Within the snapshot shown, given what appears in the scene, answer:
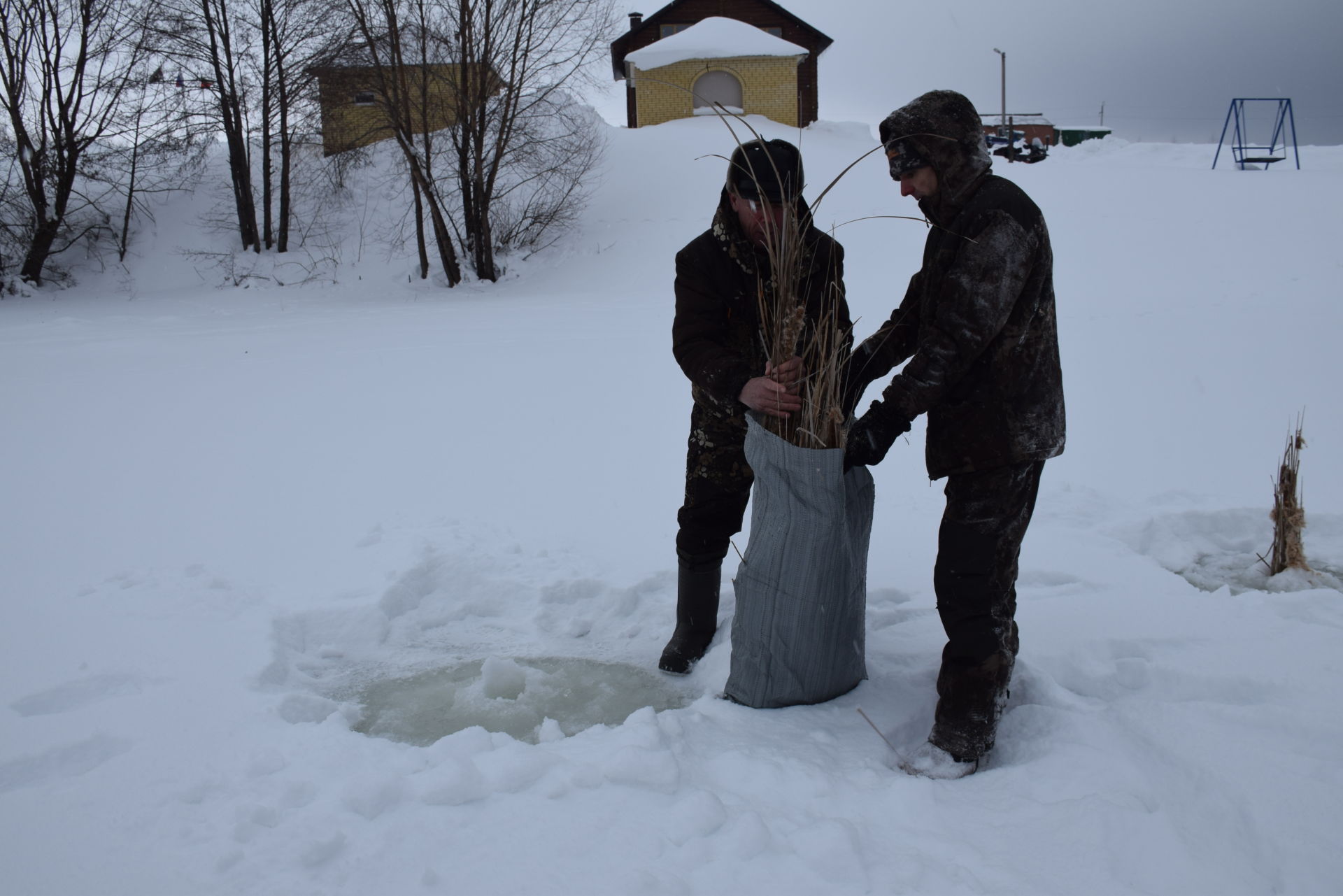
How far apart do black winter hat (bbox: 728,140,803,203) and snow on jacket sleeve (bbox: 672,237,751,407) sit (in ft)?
0.74

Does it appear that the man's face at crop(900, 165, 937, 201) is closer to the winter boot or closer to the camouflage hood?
the camouflage hood

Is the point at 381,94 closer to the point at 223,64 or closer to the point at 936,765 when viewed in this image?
the point at 223,64

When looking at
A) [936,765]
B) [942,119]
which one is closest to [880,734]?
[936,765]

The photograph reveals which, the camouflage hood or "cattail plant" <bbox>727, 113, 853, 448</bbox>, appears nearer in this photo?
the camouflage hood

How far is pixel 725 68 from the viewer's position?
2041 centimetres

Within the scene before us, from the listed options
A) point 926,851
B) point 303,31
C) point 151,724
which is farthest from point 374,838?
point 303,31

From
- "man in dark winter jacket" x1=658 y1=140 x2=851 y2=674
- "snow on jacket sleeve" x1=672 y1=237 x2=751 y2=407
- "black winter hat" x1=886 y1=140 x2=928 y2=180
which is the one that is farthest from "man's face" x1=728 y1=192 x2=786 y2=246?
"black winter hat" x1=886 y1=140 x2=928 y2=180

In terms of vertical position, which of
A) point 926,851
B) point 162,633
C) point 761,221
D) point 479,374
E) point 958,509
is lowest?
point 926,851

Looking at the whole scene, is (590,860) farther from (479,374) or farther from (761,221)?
(479,374)

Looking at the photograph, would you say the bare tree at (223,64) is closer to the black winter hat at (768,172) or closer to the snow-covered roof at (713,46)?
the snow-covered roof at (713,46)

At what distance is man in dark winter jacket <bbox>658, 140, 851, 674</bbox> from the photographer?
221 centimetres

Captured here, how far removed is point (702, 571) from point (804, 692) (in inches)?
21.8

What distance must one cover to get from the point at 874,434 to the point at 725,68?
67.1ft

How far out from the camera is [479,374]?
5.76 metres
